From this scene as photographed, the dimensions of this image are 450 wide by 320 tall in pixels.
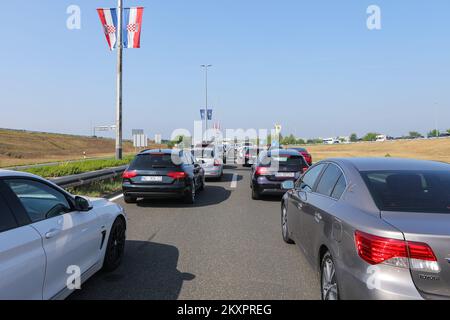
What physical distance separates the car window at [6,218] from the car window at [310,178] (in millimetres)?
3369

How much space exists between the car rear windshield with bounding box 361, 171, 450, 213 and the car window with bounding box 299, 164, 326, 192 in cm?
118

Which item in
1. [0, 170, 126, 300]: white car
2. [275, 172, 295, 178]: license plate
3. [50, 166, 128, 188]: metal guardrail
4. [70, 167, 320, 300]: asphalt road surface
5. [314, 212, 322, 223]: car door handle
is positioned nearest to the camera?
[0, 170, 126, 300]: white car

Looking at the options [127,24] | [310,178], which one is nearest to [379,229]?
[310,178]

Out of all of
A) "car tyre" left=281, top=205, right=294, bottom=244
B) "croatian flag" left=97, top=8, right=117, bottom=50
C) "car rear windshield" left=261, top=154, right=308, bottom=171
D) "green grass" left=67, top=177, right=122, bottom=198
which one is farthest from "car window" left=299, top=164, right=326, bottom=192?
"croatian flag" left=97, top=8, right=117, bottom=50

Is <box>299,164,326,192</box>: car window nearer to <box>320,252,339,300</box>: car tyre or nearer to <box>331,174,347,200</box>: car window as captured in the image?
<box>331,174,347,200</box>: car window

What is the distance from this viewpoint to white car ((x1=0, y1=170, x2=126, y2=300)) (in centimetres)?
271

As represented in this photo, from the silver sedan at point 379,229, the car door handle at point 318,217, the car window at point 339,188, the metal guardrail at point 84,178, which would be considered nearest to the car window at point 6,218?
the silver sedan at point 379,229

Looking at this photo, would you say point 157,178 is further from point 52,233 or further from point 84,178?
point 52,233

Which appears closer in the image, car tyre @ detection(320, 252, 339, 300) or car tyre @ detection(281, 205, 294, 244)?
car tyre @ detection(320, 252, 339, 300)

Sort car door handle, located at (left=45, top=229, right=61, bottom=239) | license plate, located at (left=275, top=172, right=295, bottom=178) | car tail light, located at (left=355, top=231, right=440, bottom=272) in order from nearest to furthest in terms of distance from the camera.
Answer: car tail light, located at (left=355, top=231, right=440, bottom=272) → car door handle, located at (left=45, top=229, right=61, bottom=239) → license plate, located at (left=275, top=172, right=295, bottom=178)

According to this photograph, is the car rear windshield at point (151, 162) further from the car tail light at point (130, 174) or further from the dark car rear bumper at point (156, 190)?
the dark car rear bumper at point (156, 190)

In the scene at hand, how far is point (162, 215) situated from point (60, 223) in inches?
201

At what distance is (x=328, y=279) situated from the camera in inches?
136
